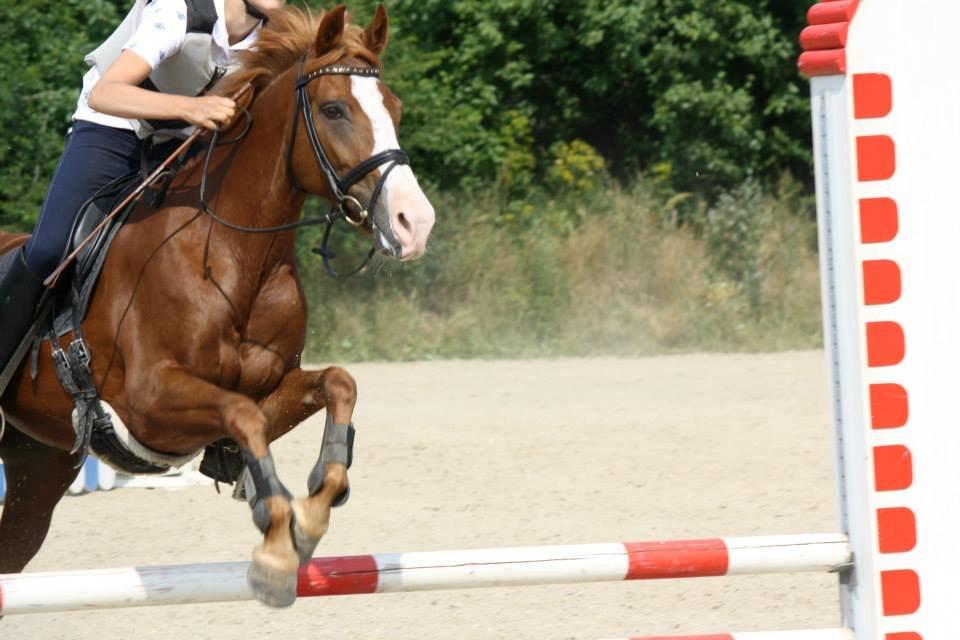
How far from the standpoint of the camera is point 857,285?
3.45m

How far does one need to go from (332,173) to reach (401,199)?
28cm

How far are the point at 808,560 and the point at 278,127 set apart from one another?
5.75 ft

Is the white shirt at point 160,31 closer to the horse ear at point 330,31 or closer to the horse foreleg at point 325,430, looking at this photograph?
the horse ear at point 330,31

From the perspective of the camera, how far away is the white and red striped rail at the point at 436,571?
3102 millimetres

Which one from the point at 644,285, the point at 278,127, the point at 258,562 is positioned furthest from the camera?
the point at 644,285

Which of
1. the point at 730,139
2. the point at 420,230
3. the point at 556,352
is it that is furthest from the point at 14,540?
the point at 730,139

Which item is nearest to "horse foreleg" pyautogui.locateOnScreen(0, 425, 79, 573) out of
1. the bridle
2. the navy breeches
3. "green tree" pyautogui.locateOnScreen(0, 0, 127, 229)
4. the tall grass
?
the navy breeches

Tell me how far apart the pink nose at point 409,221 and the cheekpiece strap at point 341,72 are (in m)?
0.40

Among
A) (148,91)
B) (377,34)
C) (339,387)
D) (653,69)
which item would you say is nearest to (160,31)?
(148,91)

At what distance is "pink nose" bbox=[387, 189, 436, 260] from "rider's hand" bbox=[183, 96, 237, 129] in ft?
1.79

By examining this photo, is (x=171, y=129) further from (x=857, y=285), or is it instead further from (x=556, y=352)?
(x=556, y=352)

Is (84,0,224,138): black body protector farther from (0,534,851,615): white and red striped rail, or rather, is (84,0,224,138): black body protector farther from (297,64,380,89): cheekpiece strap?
(0,534,851,615): white and red striped rail

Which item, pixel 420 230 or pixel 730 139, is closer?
pixel 420 230

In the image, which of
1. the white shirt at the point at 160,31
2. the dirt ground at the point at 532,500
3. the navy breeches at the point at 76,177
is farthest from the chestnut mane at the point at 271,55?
the dirt ground at the point at 532,500
